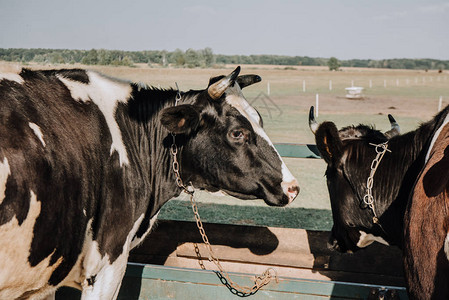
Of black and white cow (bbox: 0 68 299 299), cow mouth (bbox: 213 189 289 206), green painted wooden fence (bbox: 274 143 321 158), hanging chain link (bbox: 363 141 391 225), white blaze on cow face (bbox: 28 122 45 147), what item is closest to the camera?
black and white cow (bbox: 0 68 299 299)

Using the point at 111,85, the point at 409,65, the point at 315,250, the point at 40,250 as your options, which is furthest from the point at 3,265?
the point at 409,65

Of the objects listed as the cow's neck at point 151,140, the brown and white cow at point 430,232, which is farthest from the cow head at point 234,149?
the brown and white cow at point 430,232

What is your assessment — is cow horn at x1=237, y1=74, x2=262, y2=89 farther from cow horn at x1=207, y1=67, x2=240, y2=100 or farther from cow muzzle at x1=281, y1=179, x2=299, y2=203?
cow muzzle at x1=281, y1=179, x2=299, y2=203

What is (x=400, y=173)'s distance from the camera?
12.0 ft

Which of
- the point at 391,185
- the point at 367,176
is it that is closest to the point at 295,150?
the point at 367,176

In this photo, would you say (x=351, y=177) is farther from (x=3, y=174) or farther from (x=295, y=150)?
(x=3, y=174)

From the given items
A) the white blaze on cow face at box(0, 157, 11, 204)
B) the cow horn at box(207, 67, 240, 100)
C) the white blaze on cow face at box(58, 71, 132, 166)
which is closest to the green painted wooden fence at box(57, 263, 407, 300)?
the white blaze on cow face at box(58, 71, 132, 166)

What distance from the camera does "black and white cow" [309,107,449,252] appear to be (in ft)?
11.9

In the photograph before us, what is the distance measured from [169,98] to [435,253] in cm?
253

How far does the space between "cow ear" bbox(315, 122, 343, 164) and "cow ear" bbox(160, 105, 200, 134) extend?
97 centimetres

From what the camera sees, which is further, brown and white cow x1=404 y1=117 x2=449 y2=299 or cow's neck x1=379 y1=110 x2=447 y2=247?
cow's neck x1=379 y1=110 x2=447 y2=247

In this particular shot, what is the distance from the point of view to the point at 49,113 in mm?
3109

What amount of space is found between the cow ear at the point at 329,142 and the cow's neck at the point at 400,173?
0.35 meters

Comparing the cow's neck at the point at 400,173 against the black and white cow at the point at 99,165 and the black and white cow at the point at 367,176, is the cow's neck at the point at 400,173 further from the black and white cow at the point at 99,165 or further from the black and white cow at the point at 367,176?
the black and white cow at the point at 99,165
